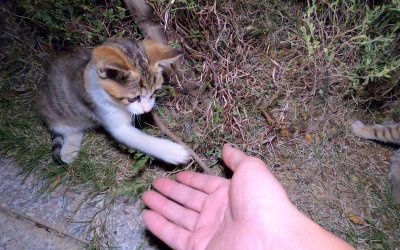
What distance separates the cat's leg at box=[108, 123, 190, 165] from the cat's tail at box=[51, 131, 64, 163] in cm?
47

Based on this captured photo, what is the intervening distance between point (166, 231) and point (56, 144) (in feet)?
3.56

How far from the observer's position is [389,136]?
275cm

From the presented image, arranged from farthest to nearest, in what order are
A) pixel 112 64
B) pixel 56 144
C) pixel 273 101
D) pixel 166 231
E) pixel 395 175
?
1. pixel 273 101
2. pixel 56 144
3. pixel 395 175
4. pixel 166 231
5. pixel 112 64

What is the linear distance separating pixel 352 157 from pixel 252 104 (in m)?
0.83

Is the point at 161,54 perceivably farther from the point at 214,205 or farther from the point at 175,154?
the point at 214,205

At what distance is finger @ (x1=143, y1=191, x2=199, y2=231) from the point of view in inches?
87.3

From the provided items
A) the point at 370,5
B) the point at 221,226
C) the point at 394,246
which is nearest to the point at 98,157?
the point at 221,226

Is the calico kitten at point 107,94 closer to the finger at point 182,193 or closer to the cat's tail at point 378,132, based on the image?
the finger at point 182,193

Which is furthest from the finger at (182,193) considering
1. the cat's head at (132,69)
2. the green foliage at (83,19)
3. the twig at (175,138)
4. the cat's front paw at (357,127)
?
the cat's front paw at (357,127)

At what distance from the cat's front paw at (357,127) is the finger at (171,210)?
55.9 inches

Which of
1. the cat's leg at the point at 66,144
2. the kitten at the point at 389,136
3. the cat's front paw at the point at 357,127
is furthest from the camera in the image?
the cat's front paw at the point at 357,127

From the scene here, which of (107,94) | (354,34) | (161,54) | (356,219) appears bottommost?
(356,219)

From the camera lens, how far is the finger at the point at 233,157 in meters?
2.10

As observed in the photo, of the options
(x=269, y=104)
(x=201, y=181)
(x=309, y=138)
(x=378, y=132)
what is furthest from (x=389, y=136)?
(x=201, y=181)
